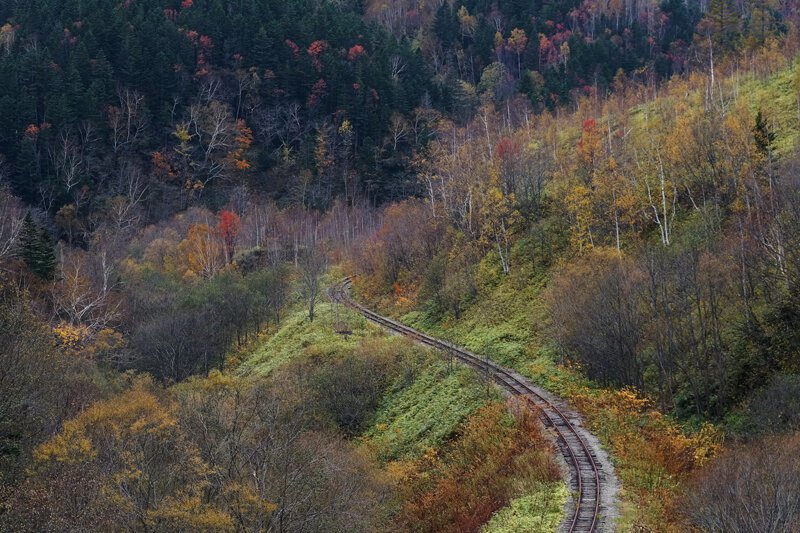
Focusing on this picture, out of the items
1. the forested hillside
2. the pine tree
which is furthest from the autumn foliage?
the pine tree

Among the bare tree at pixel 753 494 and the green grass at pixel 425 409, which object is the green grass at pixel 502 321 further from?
the bare tree at pixel 753 494

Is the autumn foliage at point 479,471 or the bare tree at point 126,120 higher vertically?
the bare tree at point 126,120

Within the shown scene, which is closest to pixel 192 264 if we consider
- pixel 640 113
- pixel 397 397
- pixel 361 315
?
pixel 361 315

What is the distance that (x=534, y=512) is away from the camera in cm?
2230

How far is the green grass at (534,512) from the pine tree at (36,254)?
44.8 meters

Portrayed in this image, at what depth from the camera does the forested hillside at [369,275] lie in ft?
81.7

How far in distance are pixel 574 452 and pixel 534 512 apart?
4999 mm

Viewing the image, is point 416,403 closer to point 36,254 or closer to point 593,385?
point 593,385

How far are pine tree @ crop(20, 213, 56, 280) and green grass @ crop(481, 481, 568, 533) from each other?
147ft

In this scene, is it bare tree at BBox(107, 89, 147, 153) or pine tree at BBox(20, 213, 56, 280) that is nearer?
pine tree at BBox(20, 213, 56, 280)

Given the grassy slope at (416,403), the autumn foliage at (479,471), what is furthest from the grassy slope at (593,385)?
the grassy slope at (416,403)

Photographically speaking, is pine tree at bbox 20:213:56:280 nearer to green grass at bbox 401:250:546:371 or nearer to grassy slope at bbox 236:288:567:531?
grassy slope at bbox 236:288:567:531

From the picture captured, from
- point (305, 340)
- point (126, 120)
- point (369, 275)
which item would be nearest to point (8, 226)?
point (369, 275)

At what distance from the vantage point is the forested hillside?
24.9 meters
